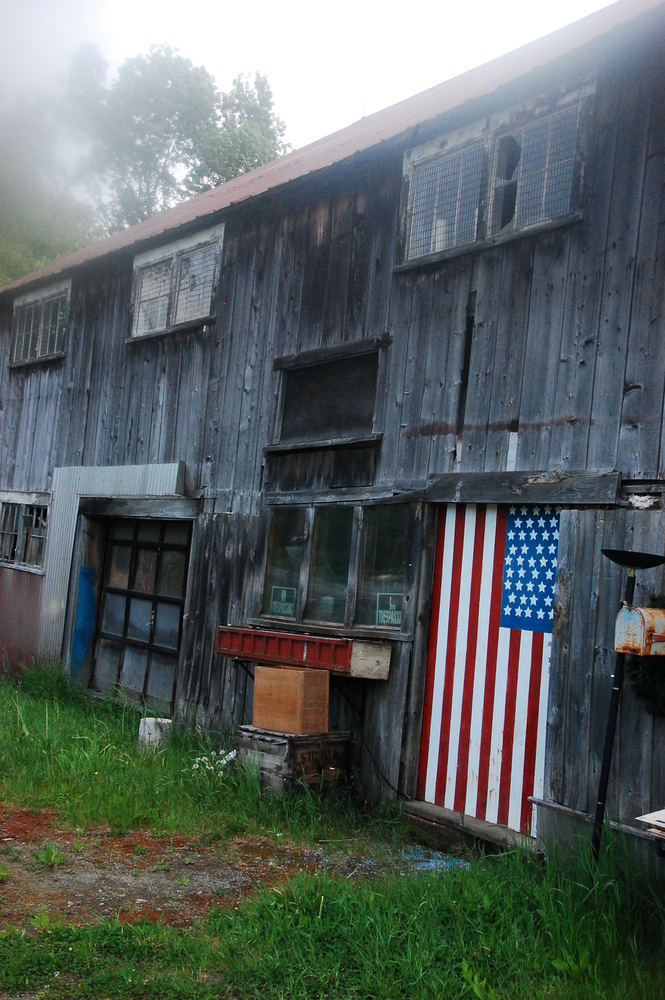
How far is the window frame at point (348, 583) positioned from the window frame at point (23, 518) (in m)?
4.70

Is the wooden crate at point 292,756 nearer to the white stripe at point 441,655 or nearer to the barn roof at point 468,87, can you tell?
the white stripe at point 441,655

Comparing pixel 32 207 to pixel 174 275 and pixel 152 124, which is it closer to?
pixel 152 124

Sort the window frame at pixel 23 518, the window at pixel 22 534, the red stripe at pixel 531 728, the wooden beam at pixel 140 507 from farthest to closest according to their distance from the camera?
the window at pixel 22 534
the window frame at pixel 23 518
the wooden beam at pixel 140 507
the red stripe at pixel 531 728

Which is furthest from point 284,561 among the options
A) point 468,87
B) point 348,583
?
→ point 468,87

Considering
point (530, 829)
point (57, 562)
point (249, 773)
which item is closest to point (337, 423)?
point (249, 773)

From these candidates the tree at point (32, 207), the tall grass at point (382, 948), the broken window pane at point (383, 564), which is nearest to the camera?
the tall grass at point (382, 948)

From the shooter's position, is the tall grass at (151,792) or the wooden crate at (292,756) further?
the wooden crate at (292,756)

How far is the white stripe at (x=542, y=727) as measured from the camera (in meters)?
5.89

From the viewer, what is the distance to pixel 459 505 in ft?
22.4

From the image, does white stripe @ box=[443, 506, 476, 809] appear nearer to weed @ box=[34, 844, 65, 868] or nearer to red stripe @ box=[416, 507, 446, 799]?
red stripe @ box=[416, 507, 446, 799]

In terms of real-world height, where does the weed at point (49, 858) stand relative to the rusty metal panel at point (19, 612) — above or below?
below

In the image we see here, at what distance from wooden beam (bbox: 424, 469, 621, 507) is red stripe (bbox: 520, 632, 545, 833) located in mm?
967

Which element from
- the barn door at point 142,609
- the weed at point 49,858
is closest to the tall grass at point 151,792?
the weed at point 49,858

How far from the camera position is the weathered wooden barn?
575 centimetres
